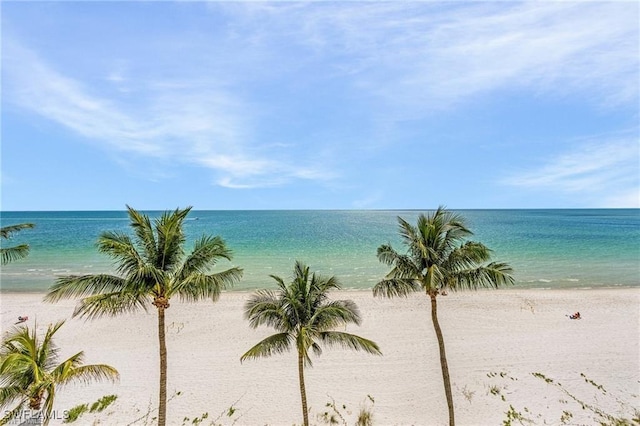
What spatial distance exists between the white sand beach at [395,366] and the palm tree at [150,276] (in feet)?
19.5

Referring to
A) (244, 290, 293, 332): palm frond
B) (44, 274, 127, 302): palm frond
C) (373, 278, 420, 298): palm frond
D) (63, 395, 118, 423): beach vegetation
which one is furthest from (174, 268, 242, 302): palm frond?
(63, 395, 118, 423): beach vegetation

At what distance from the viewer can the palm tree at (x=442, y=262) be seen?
11.4 m

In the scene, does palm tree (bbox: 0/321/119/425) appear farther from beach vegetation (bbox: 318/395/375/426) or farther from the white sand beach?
beach vegetation (bbox: 318/395/375/426)

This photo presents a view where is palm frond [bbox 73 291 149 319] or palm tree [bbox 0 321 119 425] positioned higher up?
palm frond [bbox 73 291 149 319]

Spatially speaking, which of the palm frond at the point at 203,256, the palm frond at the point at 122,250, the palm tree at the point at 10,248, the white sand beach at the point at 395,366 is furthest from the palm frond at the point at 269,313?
the palm tree at the point at 10,248

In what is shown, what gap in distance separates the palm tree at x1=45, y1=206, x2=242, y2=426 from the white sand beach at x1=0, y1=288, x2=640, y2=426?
5937 mm

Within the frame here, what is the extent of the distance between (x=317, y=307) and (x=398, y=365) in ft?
28.9

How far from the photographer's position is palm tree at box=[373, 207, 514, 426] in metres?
11.4

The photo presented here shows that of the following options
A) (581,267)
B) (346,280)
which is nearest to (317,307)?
(346,280)

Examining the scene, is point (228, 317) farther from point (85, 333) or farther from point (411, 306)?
point (411, 306)

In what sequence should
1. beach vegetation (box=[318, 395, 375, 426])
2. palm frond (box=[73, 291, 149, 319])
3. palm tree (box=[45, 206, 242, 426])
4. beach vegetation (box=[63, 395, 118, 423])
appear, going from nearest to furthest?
palm frond (box=[73, 291, 149, 319]) < palm tree (box=[45, 206, 242, 426]) < beach vegetation (box=[318, 395, 375, 426]) < beach vegetation (box=[63, 395, 118, 423])

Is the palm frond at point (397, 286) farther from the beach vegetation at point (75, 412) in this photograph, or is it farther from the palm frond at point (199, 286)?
the beach vegetation at point (75, 412)

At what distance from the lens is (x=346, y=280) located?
1496 inches

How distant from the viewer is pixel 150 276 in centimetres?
986
